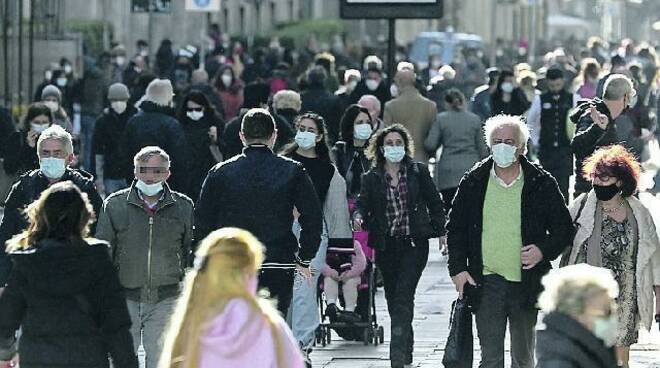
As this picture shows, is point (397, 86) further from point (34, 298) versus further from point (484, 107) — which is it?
point (34, 298)

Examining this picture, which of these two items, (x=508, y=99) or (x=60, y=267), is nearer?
(x=60, y=267)

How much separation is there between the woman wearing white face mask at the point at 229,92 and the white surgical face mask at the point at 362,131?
10.0 metres

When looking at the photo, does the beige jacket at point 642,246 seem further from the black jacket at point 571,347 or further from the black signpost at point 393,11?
the black signpost at point 393,11

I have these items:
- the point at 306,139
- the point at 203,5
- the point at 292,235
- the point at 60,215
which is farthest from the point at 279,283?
the point at 203,5

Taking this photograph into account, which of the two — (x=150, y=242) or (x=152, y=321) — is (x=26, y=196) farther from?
(x=152, y=321)

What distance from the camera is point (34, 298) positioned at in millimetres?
8711

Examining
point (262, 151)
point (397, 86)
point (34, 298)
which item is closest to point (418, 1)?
point (397, 86)

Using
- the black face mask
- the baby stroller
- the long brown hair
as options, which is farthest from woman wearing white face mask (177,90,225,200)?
the long brown hair

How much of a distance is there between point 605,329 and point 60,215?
7.64ft

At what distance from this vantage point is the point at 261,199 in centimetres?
1163

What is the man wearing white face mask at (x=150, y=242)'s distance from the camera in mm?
11422

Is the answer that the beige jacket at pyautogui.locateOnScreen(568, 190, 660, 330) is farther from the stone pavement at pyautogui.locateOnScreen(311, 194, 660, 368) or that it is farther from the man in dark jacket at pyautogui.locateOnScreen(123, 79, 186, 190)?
the man in dark jacket at pyautogui.locateOnScreen(123, 79, 186, 190)

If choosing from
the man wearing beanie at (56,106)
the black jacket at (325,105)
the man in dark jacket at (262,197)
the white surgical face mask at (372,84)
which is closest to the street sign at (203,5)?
A: the white surgical face mask at (372,84)

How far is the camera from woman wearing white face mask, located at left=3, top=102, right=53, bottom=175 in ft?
48.5
